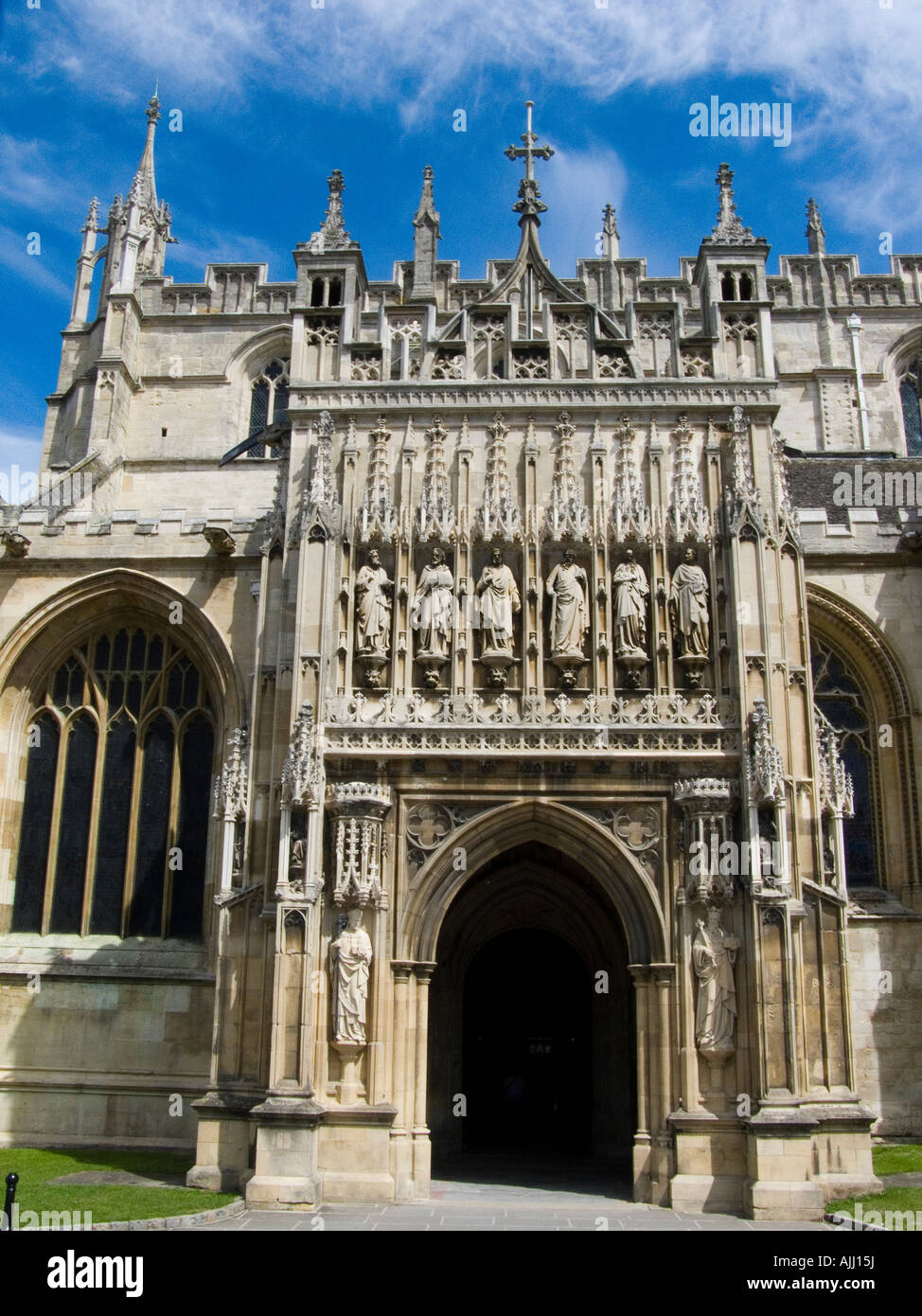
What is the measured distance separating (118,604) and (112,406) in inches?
469

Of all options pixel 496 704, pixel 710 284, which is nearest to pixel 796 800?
pixel 496 704

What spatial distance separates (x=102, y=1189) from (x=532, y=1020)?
29.8 feet

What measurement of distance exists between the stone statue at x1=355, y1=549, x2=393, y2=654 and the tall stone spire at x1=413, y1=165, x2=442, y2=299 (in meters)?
17.8

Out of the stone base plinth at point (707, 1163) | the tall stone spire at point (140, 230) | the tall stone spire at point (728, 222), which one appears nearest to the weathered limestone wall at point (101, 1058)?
the stone base plinth at point (707, 1163)

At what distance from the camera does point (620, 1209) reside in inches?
623

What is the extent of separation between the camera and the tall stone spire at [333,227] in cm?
2072

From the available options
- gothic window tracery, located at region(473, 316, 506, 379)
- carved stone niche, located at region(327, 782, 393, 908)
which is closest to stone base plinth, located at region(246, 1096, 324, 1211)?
carved stone niche, located at region(327, 782, 393, 908)

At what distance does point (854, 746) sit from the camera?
73.7 ft

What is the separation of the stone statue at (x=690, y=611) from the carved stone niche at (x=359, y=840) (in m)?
4.64

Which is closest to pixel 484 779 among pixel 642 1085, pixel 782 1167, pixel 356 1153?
pixel 642 1085

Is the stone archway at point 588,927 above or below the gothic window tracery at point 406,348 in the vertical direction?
below

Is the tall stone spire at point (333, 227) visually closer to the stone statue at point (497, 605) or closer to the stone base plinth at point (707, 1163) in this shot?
the stone statue at point (497, 605)

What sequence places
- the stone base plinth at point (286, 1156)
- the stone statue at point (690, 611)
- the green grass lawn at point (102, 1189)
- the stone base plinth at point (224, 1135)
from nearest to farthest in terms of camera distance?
the green grass lawn at point (102, 1189) < the stone base plinth at point (286, 1156) < the stone base plinth at point (224, 1135) < the stone statue at point (690, 611)

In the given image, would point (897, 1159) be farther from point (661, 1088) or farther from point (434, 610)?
point (434, 610)
